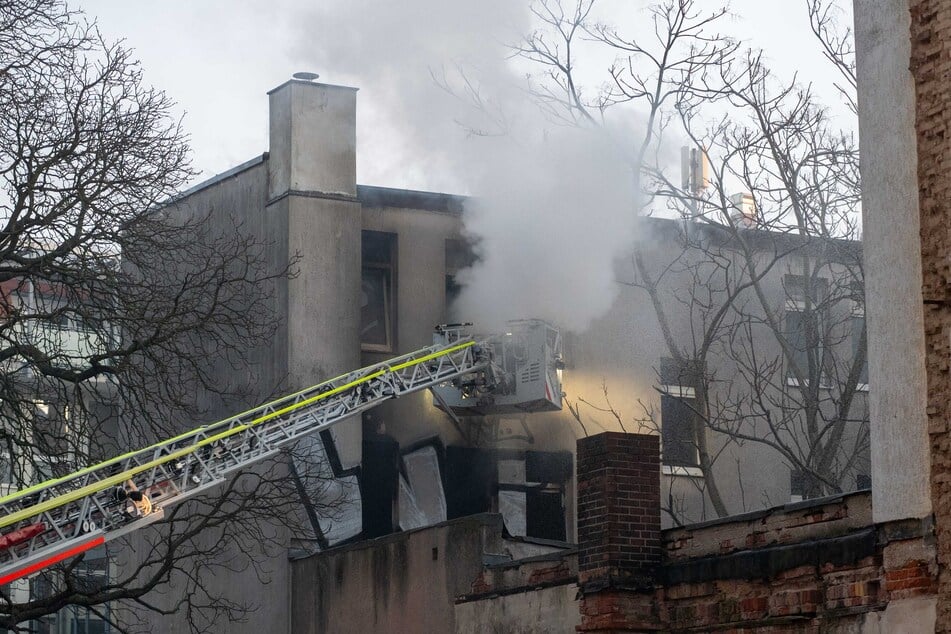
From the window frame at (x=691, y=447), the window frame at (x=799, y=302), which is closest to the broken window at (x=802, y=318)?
the window frame at (x=799, y=302)

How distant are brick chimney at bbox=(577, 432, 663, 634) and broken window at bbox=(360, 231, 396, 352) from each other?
10.9 metres

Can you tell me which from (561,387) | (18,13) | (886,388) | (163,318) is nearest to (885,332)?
(886,388)

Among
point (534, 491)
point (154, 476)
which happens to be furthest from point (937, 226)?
point (534, 491)

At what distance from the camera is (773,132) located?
23.2 m

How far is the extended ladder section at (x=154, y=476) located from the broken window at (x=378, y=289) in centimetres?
346

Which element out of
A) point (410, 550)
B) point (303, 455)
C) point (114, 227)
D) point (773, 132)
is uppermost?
point (773, 132)

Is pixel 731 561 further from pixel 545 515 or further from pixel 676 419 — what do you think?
pixel 676 419

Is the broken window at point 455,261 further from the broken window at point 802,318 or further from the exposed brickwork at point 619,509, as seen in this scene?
the exposed brickwork at point 619,509

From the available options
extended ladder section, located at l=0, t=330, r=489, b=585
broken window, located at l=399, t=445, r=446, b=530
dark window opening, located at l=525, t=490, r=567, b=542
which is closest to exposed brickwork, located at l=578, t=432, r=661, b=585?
extended ladder section, located at l=0, t=330, r=489, b=585

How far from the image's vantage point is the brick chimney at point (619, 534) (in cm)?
1284

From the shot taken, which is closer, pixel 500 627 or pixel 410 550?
pixel 500 627

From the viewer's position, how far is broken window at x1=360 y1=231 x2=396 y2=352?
24.2 metres

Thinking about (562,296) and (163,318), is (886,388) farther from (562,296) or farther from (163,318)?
(562,296)

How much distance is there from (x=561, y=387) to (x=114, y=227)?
29.1ft
